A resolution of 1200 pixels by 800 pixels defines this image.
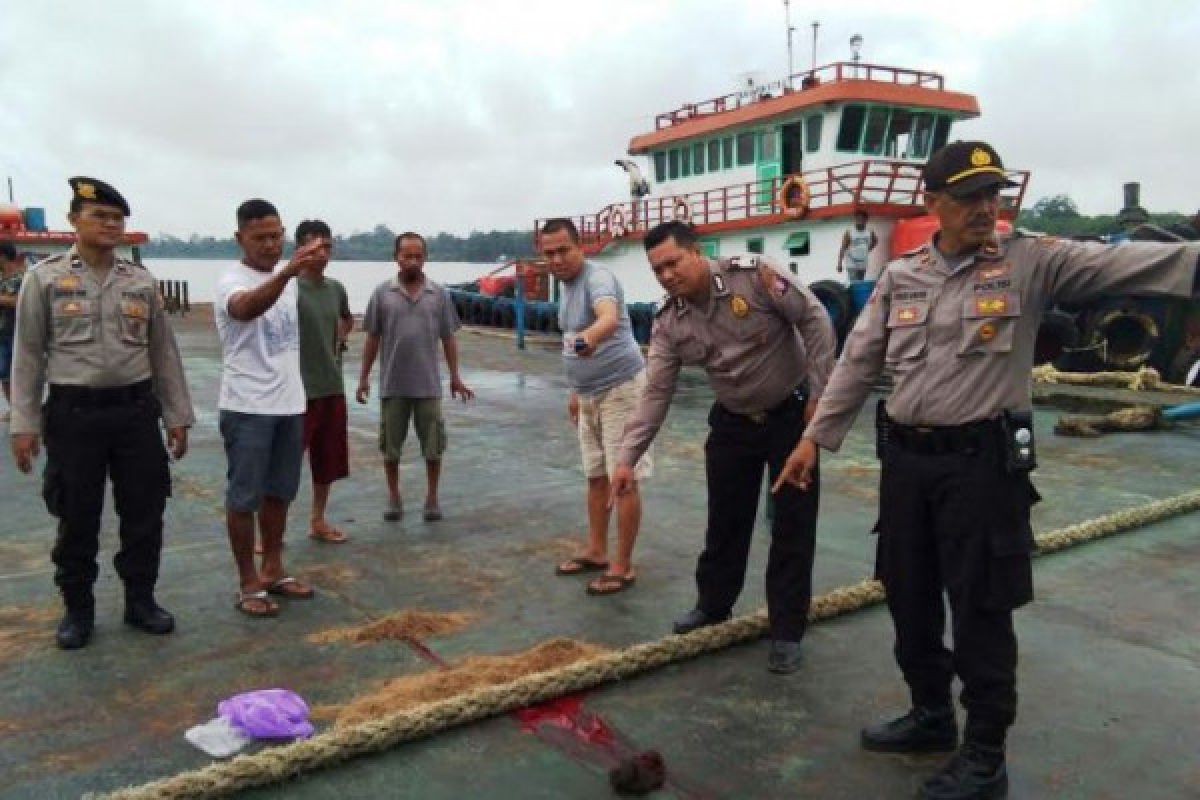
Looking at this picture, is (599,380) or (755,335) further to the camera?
(599,380)

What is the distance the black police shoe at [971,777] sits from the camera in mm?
2314

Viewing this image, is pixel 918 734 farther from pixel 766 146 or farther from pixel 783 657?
pixel 766 146

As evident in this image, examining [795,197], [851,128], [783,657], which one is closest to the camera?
[783,657]

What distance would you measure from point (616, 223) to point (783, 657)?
1588cm

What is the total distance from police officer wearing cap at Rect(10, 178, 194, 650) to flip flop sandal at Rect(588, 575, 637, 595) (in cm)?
159

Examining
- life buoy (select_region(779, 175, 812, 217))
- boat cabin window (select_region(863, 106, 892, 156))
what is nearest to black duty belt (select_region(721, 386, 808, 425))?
life buoy (select_region(779, 175, 812, 217))

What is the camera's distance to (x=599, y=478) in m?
4.28

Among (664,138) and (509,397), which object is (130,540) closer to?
(509,397)

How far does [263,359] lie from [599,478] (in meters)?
1.48

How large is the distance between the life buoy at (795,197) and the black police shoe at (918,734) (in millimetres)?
12146

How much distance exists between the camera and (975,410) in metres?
2.36

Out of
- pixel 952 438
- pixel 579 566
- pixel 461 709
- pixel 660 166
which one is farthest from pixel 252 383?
pixel 660 166

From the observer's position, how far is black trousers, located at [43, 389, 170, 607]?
3412mm

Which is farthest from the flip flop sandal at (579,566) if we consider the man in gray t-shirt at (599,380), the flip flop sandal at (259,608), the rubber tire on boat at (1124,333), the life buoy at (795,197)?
the life buoy at (795,197)
